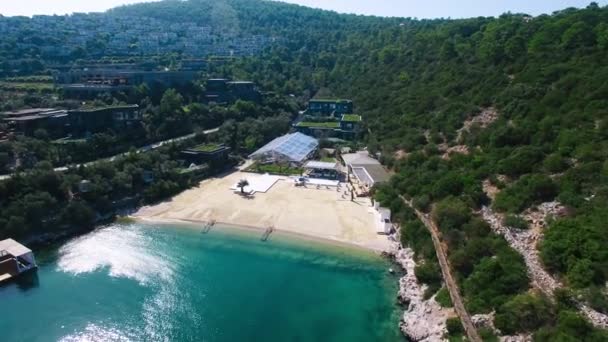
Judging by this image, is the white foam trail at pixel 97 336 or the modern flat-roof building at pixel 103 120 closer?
the white foam trail at pixel 97 336

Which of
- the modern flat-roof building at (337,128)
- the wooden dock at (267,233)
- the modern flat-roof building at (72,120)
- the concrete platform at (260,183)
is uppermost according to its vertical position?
the modern flat-roof building at (72,120)

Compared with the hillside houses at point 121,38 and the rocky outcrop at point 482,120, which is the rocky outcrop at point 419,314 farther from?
the hillside houses at point 121,38

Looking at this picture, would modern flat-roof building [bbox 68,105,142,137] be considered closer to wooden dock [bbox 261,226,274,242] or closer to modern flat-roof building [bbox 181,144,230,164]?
modern flat-roof building [bbox 181,144,230,164]

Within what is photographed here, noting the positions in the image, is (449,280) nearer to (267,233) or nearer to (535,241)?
(535,241)

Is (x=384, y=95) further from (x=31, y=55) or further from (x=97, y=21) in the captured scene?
(x=97, y=21)

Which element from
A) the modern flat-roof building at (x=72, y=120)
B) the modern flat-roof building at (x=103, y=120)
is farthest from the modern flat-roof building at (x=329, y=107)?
the modern flat-roof building at (x=72, y=120)
